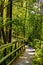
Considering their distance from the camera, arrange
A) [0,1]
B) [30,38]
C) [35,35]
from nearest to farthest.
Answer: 1. [0,1]
2. [35,35]
3. [30,38]

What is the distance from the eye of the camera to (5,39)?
13.7m

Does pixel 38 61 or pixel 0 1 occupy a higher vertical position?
pixel 0 1

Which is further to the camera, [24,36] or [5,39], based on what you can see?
[24,36]

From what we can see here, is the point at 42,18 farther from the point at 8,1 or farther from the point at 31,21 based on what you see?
the point at 8,1

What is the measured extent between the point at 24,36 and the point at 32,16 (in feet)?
12.2

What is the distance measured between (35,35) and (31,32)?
3.95 ft

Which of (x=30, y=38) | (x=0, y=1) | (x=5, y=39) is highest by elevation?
(x=0, y=1)

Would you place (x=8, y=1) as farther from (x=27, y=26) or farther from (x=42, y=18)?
(x=27, y=26)

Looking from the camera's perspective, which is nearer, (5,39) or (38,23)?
(5,39)

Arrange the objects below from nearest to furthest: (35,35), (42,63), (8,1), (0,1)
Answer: (42,63) < (0,1) < (8,1) < (35,35)

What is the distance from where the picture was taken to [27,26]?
32.5 m

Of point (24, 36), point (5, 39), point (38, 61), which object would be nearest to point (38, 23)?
point (24, 36)

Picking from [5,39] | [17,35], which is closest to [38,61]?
[5,39]

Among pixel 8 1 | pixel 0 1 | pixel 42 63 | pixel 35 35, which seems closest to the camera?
pixel 42 63
